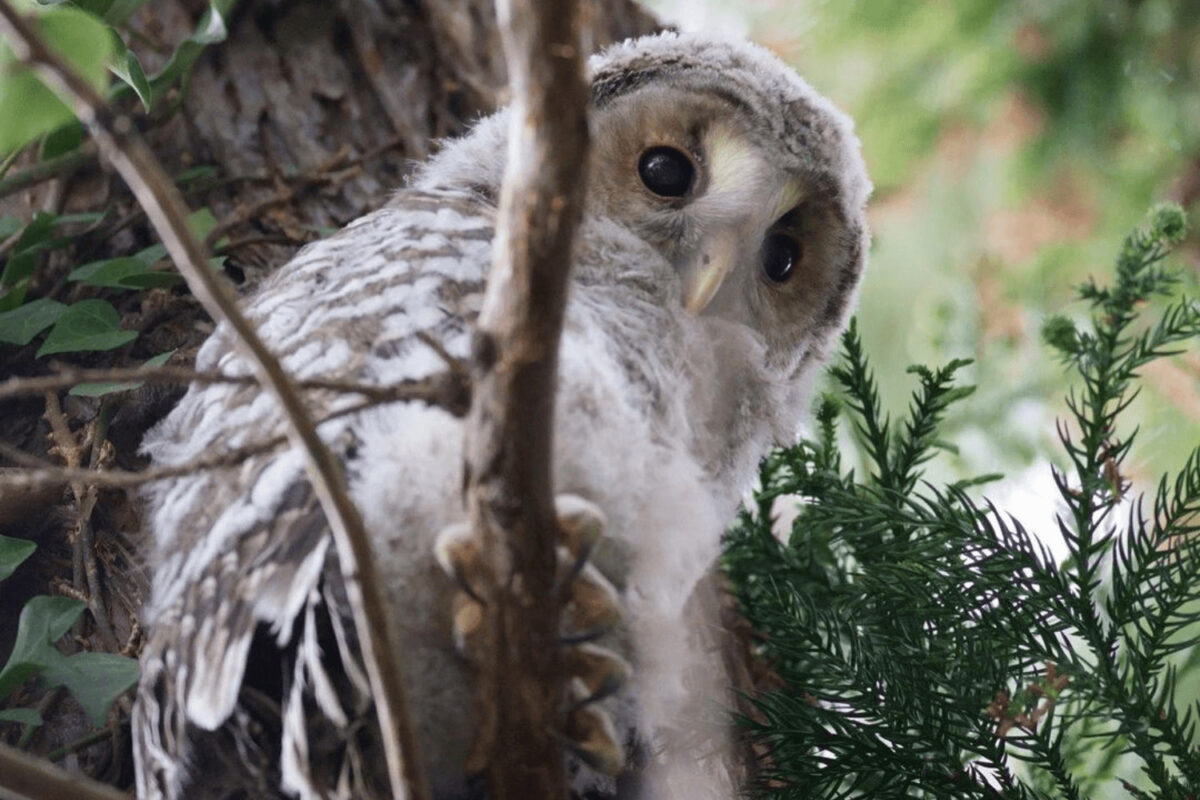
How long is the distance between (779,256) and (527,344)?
1.00 metres

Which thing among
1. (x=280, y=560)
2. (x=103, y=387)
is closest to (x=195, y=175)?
(x=103, y=387)

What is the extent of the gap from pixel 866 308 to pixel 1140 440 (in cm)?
79

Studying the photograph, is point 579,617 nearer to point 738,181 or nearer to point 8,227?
point 738,181

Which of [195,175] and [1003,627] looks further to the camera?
[195,175]

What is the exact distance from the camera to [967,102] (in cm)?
292

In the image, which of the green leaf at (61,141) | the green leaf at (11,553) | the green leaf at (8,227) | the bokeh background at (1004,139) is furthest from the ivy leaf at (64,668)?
the bokeh background at (1004,139)

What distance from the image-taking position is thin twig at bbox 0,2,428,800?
759 millimetres

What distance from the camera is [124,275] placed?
180 cm

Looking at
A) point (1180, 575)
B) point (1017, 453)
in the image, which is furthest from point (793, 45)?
point (1180, 575)

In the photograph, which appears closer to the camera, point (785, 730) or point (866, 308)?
point (785, 730)

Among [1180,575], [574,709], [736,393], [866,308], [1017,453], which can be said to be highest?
[866,308]

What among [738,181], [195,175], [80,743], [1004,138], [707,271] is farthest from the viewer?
[1004,138]

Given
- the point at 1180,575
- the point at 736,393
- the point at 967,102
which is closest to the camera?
the point at 1180,575

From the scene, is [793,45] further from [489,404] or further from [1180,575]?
[489,404]
